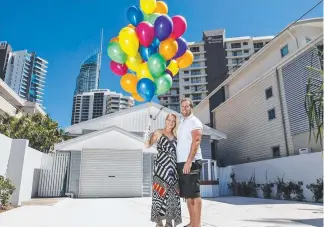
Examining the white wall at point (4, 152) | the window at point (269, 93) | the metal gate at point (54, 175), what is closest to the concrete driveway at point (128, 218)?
the white wall at point (4, 152)

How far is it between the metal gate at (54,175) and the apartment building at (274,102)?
1077 cm

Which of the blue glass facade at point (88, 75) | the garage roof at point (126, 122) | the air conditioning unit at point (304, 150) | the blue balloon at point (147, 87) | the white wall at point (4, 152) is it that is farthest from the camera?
the blue glass facade at point (88, 75)

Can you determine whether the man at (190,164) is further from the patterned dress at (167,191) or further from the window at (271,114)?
the window at (271,114)

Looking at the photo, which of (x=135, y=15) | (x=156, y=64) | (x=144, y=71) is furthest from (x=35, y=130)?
(x=156, y=64)

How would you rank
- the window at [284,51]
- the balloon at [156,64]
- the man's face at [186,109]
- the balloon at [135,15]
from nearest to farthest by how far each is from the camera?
1. the man's face at [186,109]
2. the balloon at [156,64]
3. the balloon at [135,15]
4. the window at [284,51]

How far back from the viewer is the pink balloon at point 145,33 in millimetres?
4859

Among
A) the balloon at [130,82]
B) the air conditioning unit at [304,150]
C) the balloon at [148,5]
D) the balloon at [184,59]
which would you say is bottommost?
the air conditioning unit at [304,150]

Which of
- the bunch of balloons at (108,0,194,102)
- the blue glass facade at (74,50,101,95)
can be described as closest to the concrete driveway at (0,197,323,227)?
the bunch of balloons at (108,0,194,102)

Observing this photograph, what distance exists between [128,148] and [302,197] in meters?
8.02

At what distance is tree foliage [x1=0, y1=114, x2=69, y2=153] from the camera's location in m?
19.1

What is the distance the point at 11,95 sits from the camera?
32.9 meters

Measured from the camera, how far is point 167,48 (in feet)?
16.2

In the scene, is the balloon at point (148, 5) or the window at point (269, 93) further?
the window at point (269, 93)

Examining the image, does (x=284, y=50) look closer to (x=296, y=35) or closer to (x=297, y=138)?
(x=296, y=35)
